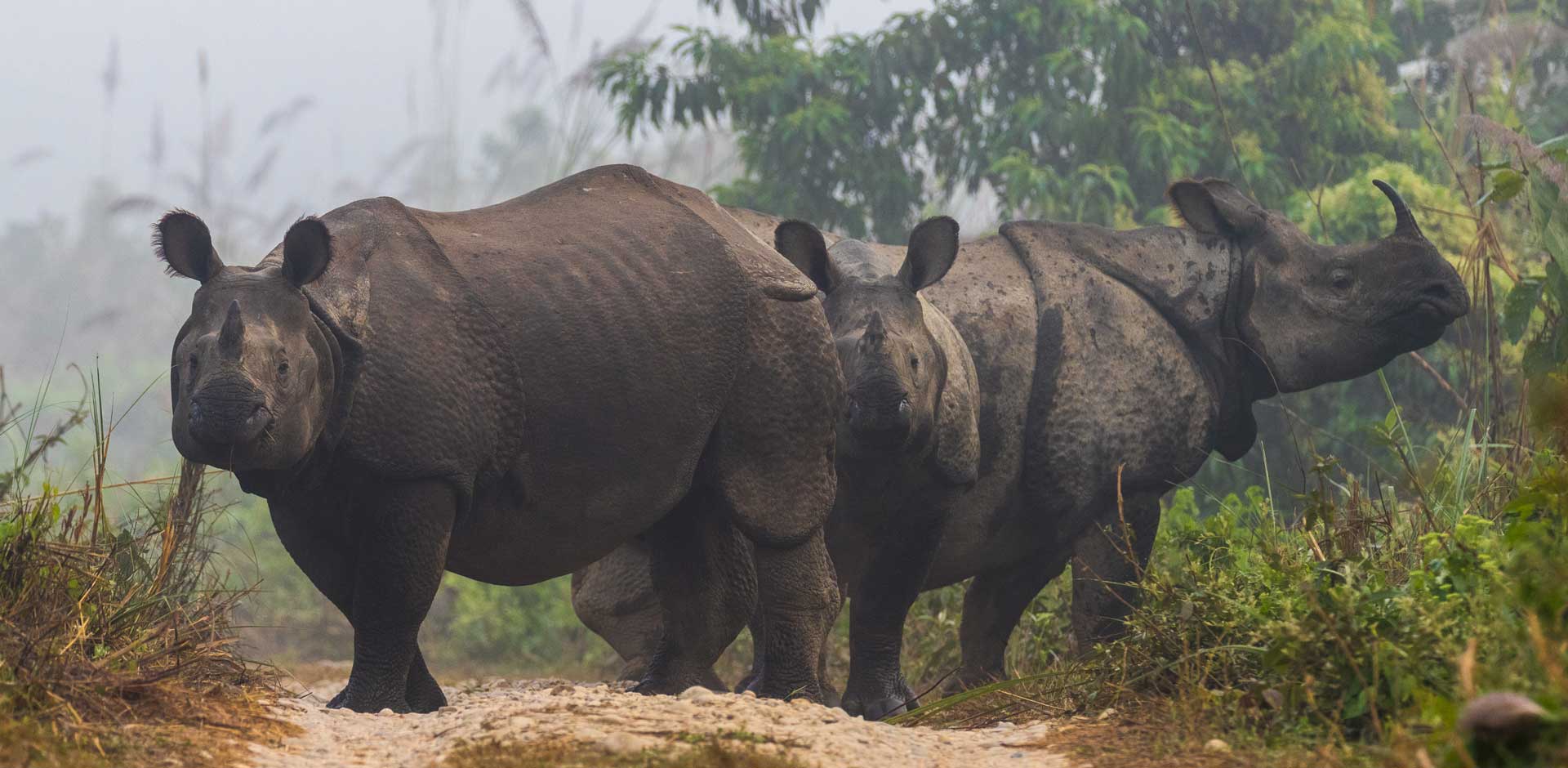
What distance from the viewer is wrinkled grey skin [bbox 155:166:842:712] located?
5.17 m

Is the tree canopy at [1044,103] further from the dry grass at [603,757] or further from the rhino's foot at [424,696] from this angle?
the dry grass at [603,757]

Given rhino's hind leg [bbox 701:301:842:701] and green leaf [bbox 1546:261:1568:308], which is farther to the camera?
green leaf [bbox 1546:261:1568:308]

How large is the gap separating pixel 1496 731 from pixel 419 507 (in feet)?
10.6

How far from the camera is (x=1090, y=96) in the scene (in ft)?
43.8

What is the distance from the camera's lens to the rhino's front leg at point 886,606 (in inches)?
269

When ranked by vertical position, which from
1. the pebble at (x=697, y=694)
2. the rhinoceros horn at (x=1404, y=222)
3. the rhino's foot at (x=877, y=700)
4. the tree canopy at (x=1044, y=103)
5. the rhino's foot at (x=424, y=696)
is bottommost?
the rhino's foot at (x=877, y=700)

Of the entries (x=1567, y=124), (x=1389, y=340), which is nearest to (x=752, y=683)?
(x=1389, y=340)

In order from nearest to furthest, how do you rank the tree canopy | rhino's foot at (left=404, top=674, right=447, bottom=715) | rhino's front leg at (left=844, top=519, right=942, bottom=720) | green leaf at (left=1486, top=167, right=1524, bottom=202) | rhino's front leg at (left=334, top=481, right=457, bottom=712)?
rhino's front leg at (left=334, top=481, right=457, bottom=712), rhino's foot at (left=404, top=674, right=447, bottom=715), green leaf at (left=1486, top=167, right=1524, bottom=202), rhino's front leg at (left=844, top=519, right=942, bottom=720), the tree canopy

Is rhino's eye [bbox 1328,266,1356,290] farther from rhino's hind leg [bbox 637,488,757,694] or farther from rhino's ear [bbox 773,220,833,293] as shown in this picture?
rhino's hind leg [bbox 637,488,757,694]

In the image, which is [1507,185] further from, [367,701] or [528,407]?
[367,701]

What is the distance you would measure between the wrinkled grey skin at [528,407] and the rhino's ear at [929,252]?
580 millimetres

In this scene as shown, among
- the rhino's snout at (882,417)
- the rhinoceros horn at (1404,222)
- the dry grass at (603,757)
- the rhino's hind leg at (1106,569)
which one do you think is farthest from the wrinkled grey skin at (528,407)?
the rhinoceros horn at (1404,222)

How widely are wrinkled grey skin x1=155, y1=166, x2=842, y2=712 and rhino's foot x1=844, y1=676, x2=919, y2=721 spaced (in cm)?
56

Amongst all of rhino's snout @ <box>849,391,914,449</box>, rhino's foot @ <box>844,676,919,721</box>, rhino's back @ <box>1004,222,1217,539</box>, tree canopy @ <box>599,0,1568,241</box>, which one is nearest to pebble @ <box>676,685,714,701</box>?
rhino's snout @ <box>849,391,914,449</box>
